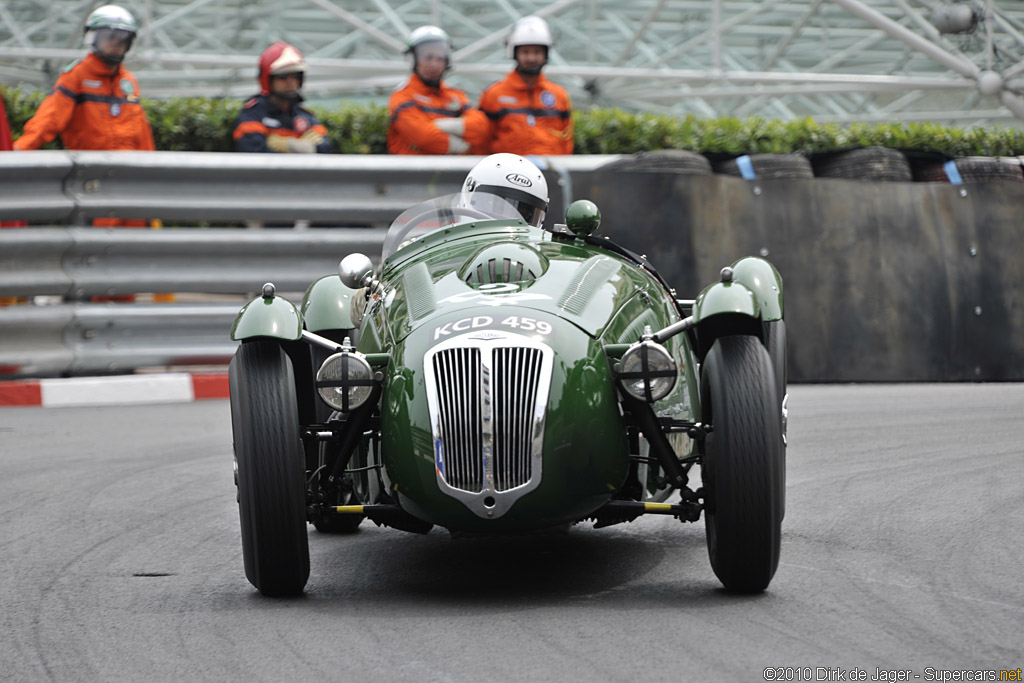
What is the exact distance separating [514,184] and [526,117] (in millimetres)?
4988

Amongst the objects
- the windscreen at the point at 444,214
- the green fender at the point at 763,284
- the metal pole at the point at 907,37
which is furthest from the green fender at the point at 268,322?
the metal pole at the point at 907,37

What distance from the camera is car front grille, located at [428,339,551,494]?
4074 mm

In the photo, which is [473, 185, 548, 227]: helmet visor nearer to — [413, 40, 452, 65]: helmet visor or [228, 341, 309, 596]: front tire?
[228, 341, 309, 596]: front tire

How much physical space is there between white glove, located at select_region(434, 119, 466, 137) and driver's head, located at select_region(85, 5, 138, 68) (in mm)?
2204

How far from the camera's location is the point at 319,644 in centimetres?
368

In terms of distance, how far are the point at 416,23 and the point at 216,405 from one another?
1679 cm

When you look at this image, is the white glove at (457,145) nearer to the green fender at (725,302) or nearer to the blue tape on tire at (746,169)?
the blue tape on tire at (746,169)

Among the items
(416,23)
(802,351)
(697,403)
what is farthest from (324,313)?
(416,23)

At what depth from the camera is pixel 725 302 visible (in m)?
4.32

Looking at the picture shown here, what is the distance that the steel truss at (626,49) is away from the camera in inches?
673

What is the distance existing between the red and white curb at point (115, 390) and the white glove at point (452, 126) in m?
2.39

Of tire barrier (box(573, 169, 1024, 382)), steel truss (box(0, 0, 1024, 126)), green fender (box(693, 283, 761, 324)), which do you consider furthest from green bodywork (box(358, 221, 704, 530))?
steel truss (box(0, 0, 1024, 126))

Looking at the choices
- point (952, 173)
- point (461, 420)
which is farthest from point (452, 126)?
point (461, 420)

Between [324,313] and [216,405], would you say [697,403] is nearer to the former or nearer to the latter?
[324,313]
